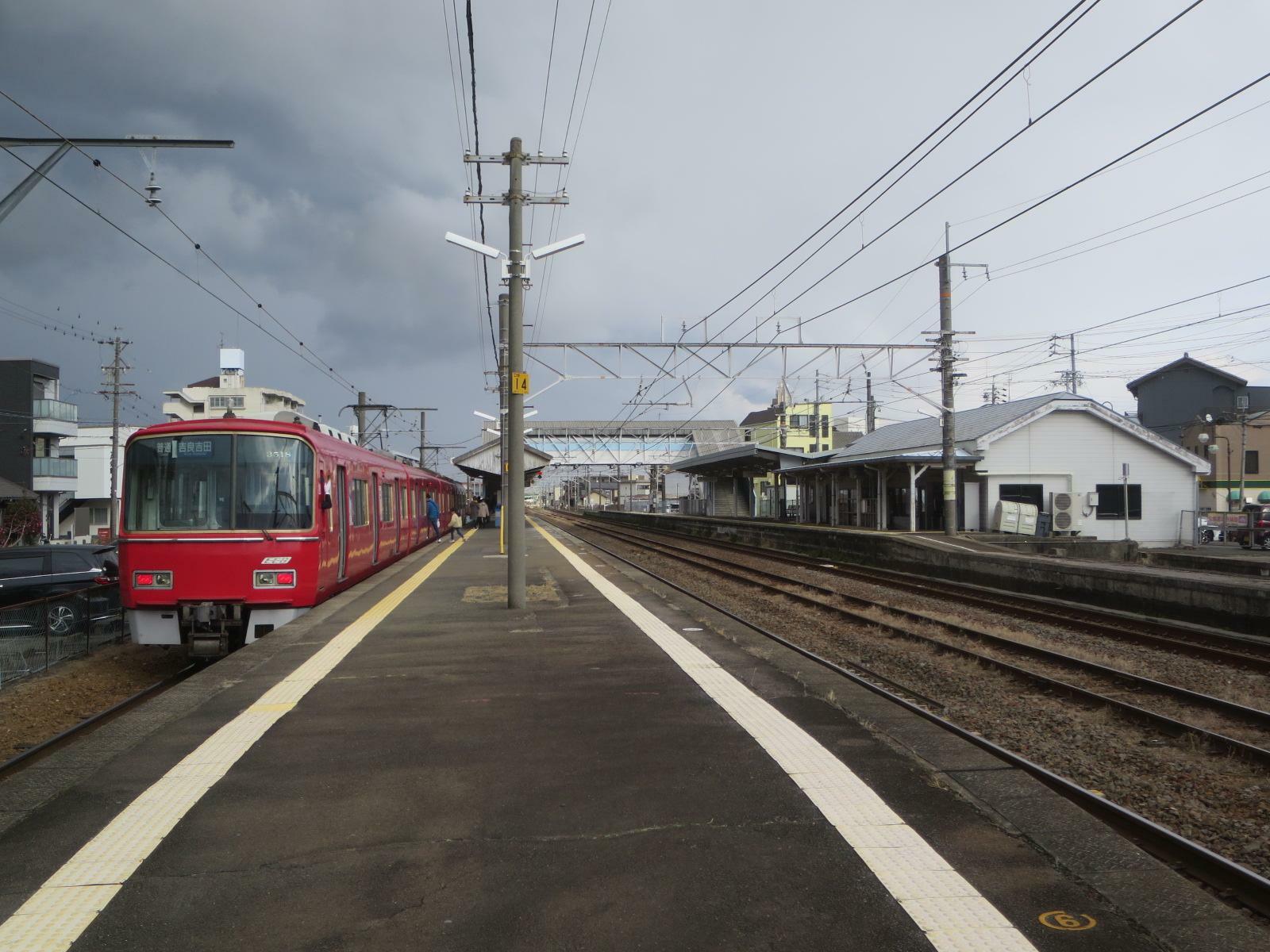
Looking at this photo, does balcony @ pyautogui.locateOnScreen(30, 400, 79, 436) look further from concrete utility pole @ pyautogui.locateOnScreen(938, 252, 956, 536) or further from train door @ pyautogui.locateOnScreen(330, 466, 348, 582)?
concrete utility pole @ pyautogui.locateOnScreen(938, 252, 956, 536)

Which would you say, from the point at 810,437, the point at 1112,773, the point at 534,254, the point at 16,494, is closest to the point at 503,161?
the point at 534,254

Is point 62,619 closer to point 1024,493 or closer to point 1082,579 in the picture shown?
point 1082,579

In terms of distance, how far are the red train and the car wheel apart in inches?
89.4

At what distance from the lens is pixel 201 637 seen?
963 centimetres

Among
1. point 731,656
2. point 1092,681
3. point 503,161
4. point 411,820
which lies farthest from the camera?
point 503,161

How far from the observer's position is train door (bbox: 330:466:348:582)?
1217cm

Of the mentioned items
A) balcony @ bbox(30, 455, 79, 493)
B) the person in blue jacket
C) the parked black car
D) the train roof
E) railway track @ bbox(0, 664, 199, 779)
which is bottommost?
railway track @ bbox(0, 664, 199, 779)

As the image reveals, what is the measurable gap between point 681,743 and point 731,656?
9.59ft

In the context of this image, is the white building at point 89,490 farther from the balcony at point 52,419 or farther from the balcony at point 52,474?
the balcony at point 52,474

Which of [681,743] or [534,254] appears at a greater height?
[534,254]

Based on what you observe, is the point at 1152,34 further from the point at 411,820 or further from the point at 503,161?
the point at 411,820

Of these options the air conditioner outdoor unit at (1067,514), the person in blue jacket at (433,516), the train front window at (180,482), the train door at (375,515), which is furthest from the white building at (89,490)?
the air conditioner outdoor unit at (1067,514)

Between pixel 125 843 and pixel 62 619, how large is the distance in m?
9.17

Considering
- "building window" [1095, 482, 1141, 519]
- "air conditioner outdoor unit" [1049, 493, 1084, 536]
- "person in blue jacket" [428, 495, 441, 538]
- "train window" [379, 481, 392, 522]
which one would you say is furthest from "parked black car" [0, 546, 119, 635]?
"building window" [1095, 482, 1141, 519]
